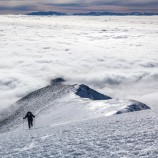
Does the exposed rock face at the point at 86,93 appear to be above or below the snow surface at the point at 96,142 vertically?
below

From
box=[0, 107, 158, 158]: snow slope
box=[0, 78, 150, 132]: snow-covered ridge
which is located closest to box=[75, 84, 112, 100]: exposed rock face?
box=[0, 78, 150, 132]: snow-covered ridge

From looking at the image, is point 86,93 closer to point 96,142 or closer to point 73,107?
point 73,107

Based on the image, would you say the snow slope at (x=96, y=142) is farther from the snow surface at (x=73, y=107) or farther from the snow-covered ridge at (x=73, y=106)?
the snow-covered ridge at (x=73, y=106)

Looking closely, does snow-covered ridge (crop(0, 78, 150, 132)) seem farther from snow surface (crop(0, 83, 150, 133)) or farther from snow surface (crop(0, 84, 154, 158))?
snow surface (crop(0, 84, 154, 158))

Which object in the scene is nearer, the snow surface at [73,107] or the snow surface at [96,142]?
the snow surface at [96,142]

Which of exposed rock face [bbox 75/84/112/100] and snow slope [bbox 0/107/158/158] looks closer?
snow slope [bbox 0/107/158/158]

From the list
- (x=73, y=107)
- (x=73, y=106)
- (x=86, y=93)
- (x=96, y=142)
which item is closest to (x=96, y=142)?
(x=96, y=142)

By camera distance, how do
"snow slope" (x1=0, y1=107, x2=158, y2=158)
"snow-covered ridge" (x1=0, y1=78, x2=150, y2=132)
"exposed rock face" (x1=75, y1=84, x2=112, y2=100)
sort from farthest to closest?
"exposed rock face" (x1=75, y1=84, x2=112, y2=100) → "snow-covered ridge" (x1=0, y1=78, x2=150, y2=132) → "snow slope" (x1=0, y1=107, x2=158, y2=158)

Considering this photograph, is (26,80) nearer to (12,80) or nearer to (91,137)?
(12,80)

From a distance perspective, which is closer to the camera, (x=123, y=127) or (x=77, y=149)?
(x=77, y=149)

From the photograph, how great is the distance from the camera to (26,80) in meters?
197

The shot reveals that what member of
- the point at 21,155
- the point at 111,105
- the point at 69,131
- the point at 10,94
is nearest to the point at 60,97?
the point at 111,105

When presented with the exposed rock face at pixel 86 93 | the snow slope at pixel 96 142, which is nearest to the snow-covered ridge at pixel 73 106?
the exposed rock face at pixel 86 93

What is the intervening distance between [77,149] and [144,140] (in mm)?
5810
